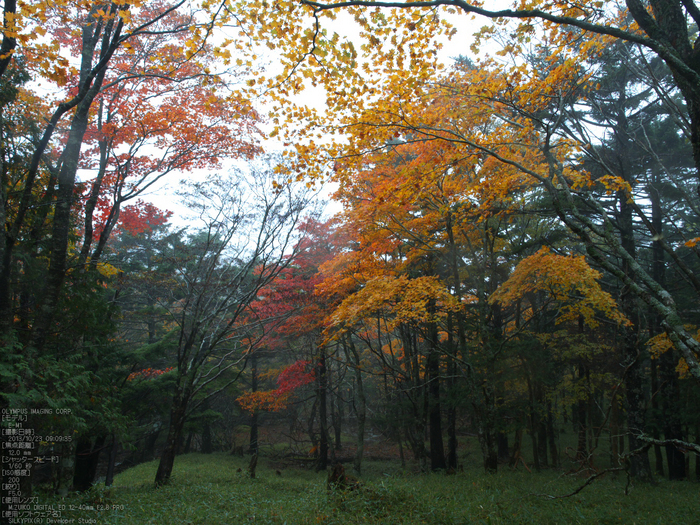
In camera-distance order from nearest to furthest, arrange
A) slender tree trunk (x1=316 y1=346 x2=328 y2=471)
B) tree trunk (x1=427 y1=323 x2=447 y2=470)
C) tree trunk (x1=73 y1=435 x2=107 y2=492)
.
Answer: tree trunk (x1=73 y1=435 x2=107 y2=492) → tree trunk (x1=427 y1=323 x2=447 y2=470) → slender tree trunk (x1=316 y1=346 x2=328 y2=471)

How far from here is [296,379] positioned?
1467cm

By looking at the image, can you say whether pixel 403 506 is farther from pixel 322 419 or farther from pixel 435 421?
pixel 322 419

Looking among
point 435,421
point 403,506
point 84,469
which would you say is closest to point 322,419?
point 435,421

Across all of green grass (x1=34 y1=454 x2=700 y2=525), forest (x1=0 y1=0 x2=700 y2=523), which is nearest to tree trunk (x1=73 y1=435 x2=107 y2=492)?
forest (x1=0 y1=0 x2=700 y2=523)

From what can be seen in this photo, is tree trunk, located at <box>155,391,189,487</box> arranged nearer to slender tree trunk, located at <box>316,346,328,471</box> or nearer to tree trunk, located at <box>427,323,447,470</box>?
slender tree trunk, located at <box>316,346,328,471</box>

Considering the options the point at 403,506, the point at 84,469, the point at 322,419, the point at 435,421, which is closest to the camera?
the point at 403,506

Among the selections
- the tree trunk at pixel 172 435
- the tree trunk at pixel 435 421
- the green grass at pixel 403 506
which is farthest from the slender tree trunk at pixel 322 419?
the green grass at pixel 403 506

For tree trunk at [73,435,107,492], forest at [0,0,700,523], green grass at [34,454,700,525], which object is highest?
forest at [0,0,700,523]

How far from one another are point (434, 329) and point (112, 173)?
1049cm

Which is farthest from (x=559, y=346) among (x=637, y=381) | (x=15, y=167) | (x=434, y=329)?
(x=15, y=167)

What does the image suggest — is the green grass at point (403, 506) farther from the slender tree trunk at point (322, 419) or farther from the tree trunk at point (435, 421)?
the slender tree trunk at point (322, 419)

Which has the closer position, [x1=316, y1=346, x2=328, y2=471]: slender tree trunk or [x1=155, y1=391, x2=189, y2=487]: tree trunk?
[x1=155, y1=391, x2=189, y2=487]: tree trunk

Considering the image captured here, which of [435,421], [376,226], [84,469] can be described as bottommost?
[84,469]

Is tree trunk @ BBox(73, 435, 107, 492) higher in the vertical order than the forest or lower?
lower
